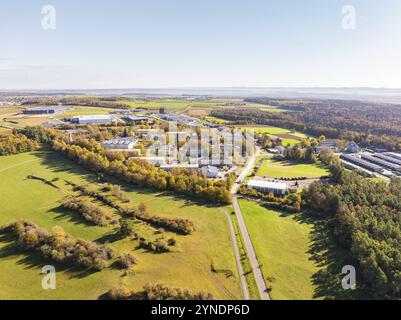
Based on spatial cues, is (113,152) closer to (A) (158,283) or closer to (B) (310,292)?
(A) (158,283)

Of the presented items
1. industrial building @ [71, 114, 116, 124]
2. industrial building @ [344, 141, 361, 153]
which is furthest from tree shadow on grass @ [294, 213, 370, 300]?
industrial building @ [71, 114, 116, 124]

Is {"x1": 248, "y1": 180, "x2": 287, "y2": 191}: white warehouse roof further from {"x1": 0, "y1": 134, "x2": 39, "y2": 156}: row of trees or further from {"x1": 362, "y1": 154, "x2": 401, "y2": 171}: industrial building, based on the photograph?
{"x1": 0, "y1": 134, "x2": 39, "y2": 156}: row of trees

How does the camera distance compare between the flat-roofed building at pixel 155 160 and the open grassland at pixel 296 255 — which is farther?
the flat-roofed building at pixel 155 160

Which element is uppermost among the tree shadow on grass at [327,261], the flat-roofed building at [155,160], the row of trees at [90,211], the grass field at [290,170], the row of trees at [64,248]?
the flat-roofed building at [155,160]

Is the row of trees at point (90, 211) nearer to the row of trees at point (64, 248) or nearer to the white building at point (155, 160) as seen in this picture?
the row of trees at point (64, 248)

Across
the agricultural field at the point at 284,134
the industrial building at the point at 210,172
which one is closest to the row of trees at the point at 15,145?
the industrial building at the point at 210,172
